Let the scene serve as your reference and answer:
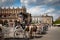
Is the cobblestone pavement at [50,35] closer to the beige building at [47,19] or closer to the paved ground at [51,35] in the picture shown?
the paved ground at [51,35]

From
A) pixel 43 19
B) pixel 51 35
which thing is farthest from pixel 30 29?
pixel 51 35

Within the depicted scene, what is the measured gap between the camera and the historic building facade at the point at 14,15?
13.0 feet

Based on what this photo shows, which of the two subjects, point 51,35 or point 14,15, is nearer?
point 14,15

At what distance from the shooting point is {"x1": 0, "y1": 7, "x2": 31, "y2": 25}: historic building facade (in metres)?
3.95

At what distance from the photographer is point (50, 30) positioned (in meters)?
4.25

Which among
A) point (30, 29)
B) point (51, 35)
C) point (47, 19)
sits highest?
point (47, 19)

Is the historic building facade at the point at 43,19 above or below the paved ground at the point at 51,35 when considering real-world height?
above

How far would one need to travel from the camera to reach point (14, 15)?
4.00 metres

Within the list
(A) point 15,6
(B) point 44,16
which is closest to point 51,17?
(B) point 44,16

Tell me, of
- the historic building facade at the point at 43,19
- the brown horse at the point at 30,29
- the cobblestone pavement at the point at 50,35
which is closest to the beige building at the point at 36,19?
the historic building facade at the point at 43,19

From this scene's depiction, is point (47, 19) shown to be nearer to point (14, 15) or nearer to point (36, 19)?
point (36, 19)

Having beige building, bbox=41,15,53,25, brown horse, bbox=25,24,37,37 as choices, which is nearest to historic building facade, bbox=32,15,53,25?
beige building, bbox=41,15,53,25

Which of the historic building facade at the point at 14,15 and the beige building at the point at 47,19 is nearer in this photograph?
the historic building facade at the point at 14,15

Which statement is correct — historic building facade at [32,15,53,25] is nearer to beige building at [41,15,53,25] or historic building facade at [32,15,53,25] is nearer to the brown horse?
beige building at [41,15,53,25]
